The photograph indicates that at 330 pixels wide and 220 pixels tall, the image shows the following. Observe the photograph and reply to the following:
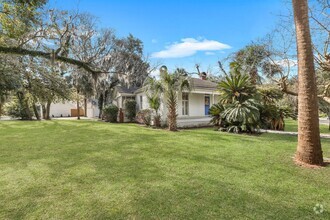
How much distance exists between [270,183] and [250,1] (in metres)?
10.0

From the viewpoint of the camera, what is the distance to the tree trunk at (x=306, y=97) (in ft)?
18.3

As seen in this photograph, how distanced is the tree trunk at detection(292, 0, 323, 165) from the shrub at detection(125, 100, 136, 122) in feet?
48.0

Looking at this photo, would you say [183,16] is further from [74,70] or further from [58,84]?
[74,70]

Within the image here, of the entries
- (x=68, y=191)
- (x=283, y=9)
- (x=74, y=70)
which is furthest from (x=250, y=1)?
(x=74, y=70)

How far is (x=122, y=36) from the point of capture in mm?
28219

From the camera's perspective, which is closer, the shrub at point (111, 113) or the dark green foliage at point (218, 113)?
the dark green foliage at point (218, 113)

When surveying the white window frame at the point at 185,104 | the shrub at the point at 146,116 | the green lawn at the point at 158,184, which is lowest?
the green lawn at the point at 158,184

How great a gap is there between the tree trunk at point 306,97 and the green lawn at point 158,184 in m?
0.54

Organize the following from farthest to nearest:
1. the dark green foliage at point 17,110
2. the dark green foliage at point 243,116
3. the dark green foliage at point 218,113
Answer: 1. the dark green foliage at point 17,110
2. the dark green foliage at point 218,113
3. the dark green foliage at point 243,116

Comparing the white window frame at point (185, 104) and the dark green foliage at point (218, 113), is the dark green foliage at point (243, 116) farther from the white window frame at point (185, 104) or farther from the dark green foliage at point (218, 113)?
the white window frame at point (185, 104)

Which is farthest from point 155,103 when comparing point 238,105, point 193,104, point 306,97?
point 306,97

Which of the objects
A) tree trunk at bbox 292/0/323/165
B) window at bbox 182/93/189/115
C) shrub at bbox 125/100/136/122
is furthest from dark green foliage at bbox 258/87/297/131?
shrub at bbox 125/100/136/122

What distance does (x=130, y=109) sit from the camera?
18.8 m

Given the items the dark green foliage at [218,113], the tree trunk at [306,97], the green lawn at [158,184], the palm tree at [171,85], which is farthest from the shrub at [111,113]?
the tree trunk at [306,97]
